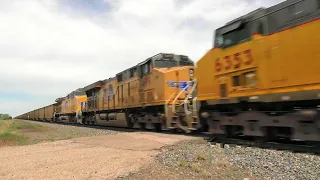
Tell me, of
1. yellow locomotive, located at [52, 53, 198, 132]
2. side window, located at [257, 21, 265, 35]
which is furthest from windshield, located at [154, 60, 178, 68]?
side window, located at [257, 21, 265, 35]

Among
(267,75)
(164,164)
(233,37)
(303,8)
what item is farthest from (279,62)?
(164,164)

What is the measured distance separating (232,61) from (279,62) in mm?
1666

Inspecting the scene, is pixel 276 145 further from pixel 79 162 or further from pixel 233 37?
pixel 79 162

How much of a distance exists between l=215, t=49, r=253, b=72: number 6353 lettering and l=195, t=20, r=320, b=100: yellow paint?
45 millimetres

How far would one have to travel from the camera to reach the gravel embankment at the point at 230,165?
6.97m

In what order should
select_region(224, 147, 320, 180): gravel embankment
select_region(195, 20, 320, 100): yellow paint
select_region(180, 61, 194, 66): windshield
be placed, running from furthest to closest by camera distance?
select_region(180, 61, 194, 66): windshield, select_region(224, 147, 320, 180): gravel embankment, select_region(195, 20, 320, 100): yellow paint

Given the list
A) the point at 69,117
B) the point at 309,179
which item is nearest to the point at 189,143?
the point at 309,179

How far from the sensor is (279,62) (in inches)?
287

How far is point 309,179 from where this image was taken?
6.76m

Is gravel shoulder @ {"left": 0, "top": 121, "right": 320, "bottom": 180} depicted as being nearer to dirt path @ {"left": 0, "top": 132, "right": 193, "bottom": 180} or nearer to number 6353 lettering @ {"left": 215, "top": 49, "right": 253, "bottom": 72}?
dirt path @ {"left": 0, "top": 132, "right": 193, "bottom": 180}

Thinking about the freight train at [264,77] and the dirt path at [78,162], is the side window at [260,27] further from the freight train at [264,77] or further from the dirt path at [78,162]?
the dirt path at [78,162]

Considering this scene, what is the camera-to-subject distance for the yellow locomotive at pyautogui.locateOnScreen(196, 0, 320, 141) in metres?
6.59

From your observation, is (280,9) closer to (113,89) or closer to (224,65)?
(224,65)

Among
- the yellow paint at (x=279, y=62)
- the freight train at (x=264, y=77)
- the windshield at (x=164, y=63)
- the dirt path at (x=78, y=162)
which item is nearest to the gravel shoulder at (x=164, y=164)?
the dirt path at (x=78, y=162)
